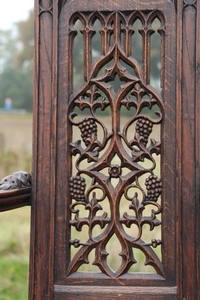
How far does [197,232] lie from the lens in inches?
42.9

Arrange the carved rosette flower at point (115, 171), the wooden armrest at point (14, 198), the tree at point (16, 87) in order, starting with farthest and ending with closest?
the tree at point (16, 87) < the carved rosette flower at point (115, 171) < the wooden armrest at point (14, 198)

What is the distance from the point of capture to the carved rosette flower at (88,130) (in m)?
1.14

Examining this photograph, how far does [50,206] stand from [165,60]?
0.54m

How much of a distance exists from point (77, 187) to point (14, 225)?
6.67ft

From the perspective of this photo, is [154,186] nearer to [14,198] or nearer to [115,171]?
[115,171]

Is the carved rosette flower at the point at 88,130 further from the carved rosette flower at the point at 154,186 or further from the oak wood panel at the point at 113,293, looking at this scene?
the oak wood panel at the point at 113,293

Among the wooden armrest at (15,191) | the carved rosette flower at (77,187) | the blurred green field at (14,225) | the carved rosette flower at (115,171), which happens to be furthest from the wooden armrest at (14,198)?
the blurred green field at (14,225)

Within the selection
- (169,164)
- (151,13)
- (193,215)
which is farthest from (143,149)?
(151,13)

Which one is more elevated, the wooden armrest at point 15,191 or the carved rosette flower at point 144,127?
the carved rosette flower at point 144,127

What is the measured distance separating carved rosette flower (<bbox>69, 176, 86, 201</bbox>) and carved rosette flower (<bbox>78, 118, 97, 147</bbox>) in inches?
4.4

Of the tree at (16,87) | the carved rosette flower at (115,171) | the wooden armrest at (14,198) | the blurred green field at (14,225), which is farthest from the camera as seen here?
the tree at (16,87)

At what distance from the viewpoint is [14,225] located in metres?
3.02

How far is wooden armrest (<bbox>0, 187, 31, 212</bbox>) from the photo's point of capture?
1.03 metres

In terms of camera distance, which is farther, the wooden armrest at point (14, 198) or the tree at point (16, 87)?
the tree at point (16, 87)
